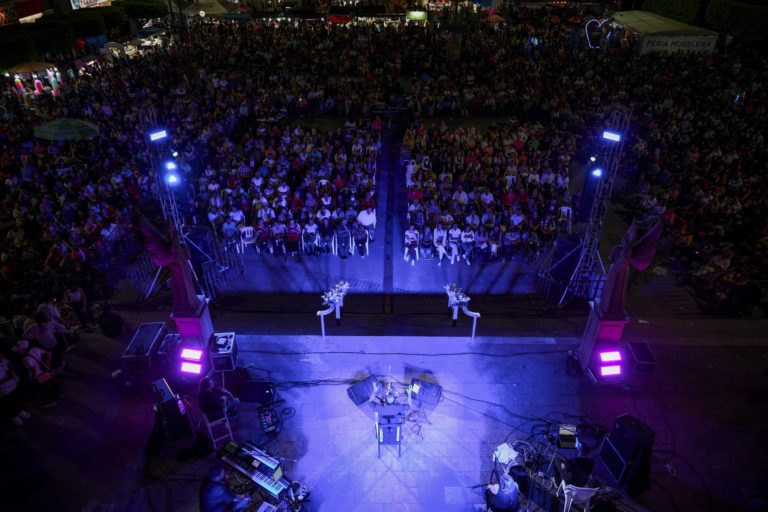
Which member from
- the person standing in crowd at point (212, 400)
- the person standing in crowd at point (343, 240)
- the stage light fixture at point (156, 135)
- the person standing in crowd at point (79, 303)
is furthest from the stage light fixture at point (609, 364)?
the person standing in crowd at point (79, 303)

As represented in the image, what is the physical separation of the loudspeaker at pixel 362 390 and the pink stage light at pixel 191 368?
8.53 feet

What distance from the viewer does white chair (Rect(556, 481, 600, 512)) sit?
6.47 m

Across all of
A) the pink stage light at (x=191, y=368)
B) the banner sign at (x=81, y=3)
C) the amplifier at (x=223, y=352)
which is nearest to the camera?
the pink stage light at (x=191, y=368)

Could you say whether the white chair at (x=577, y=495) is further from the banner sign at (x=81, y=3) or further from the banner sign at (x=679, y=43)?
the banner sign at (x=81, y=3)

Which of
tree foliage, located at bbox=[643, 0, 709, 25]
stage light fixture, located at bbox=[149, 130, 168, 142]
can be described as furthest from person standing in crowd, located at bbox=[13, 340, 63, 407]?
tree foliage, located at bbox=[643, 0, 709, 25]

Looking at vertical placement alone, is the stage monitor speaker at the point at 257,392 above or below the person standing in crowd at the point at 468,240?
below

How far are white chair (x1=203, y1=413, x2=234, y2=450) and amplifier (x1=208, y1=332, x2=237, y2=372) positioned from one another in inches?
47.4

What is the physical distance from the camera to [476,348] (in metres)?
9.55

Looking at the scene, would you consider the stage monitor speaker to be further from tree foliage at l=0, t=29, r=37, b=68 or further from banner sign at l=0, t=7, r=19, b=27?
banner sign at l=0, t=7, r=19, b=27

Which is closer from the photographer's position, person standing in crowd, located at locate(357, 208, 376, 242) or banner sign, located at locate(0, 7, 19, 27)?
person standing in crowd, located at locate(357, 208, 376, 242)

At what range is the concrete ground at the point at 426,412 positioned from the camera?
7.06 m

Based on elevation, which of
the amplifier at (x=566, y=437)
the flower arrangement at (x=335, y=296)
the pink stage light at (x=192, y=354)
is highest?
the flower arrangement at (x=335, y=296)

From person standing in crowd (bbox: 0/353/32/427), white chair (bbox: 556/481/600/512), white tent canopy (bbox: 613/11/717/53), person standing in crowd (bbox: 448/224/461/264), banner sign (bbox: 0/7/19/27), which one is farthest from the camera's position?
banner sign (bbox: 0/7/19/27)

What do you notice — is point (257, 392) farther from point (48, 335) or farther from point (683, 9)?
point (683, 9)
